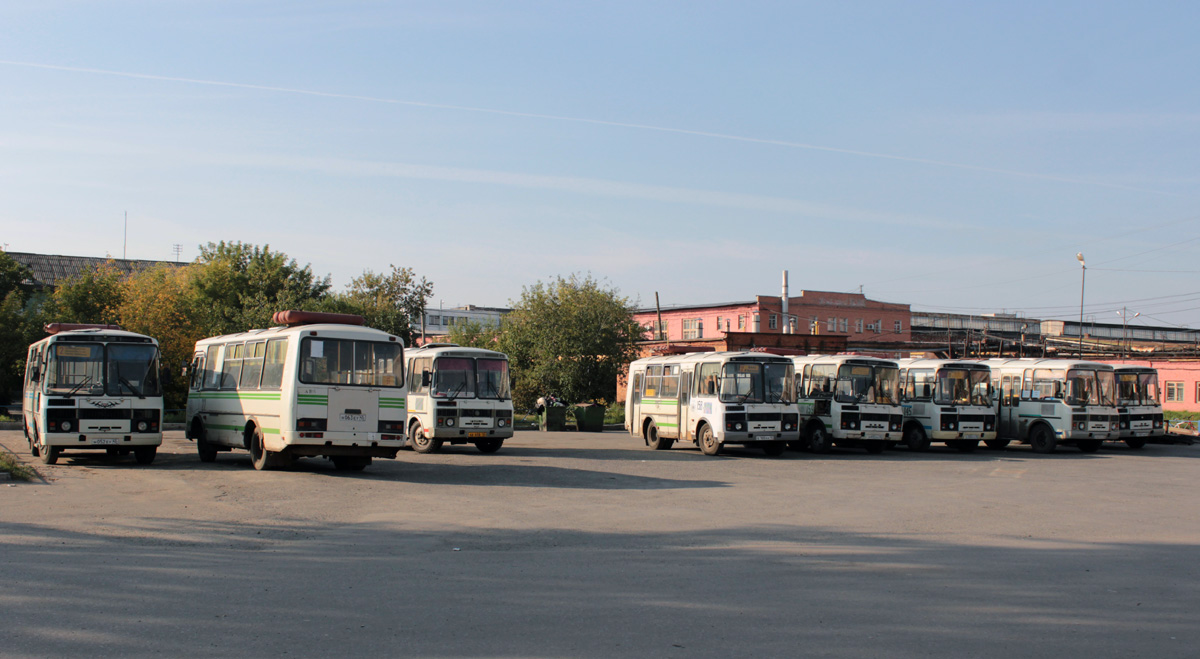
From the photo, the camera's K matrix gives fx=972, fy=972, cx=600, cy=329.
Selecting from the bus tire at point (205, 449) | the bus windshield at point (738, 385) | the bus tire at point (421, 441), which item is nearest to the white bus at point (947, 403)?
the bus windshield at point (738, 385)

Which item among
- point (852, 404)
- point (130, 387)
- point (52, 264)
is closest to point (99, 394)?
point (130, 387)

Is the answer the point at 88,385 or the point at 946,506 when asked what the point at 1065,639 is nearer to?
the point at 946,506

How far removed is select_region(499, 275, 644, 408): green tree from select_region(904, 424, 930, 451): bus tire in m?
24.7

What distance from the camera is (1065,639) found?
22.7ft

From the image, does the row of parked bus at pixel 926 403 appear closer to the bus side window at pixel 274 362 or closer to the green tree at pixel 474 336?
the bus side window at pixel 274 362

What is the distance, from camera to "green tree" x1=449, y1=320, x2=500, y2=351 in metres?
59.9

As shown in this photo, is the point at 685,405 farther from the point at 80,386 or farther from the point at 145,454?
the point at 80,386

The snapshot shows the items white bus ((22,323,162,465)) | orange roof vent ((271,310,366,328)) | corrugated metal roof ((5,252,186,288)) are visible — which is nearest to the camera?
white bus ((22,323,162,465))

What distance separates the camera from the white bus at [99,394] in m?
19.6

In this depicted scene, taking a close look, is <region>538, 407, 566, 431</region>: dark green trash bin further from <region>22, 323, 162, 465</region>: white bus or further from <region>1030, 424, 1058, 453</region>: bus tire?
<region>22, 323, 162, 465</region>: white bus

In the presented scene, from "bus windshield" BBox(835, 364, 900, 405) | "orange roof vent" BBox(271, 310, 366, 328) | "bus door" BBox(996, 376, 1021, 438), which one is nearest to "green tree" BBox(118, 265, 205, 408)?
Answer: "orange roof vent" BBox(271, 310, 366, 328)

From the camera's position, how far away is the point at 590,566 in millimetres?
9711

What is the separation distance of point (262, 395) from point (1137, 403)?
2479 centimetres

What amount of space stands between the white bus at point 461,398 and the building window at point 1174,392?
45652 millimetres
